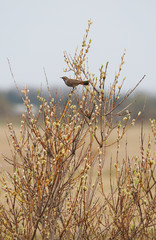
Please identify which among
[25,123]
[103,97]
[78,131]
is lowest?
[78,131]

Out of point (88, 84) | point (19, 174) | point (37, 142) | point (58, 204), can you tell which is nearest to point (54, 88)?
point (88, 84)

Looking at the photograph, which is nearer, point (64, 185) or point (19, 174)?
point (64, 185)

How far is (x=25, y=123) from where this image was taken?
16.3 ft

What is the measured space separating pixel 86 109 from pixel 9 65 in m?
1.32

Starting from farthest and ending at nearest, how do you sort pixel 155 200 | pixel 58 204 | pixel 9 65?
1. pixel 155 200
2. pixel 58 204
3. pixel 9 65

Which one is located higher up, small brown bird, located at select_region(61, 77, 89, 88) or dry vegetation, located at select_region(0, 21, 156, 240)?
small brown bird, located at select_region(61, 77, 89, 88)

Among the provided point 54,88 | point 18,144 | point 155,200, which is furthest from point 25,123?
point 155,200

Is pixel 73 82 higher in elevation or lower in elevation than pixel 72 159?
higher

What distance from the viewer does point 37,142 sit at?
475 cm

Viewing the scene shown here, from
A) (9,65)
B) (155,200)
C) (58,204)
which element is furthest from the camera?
(155,200)

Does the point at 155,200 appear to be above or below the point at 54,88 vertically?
below

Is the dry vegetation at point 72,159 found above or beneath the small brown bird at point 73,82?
beneath

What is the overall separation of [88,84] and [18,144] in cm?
137

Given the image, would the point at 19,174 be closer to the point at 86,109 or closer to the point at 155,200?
the point at 86,109
